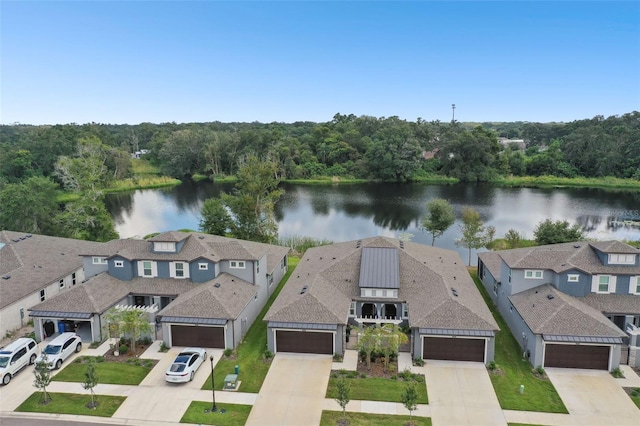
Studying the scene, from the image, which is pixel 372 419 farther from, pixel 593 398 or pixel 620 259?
pixel 620 259

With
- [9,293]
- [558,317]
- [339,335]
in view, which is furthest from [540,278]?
[9,293]

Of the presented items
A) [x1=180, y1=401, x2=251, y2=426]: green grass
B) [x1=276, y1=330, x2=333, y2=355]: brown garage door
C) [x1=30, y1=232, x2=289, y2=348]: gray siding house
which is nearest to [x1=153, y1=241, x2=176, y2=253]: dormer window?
[x1=30, y1=232, x2=289, y2=348]: gray siding house

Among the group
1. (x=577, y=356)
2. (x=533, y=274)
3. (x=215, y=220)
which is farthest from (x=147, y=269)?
(x=577, y=356)

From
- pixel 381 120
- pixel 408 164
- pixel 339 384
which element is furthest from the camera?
pixel 381 120

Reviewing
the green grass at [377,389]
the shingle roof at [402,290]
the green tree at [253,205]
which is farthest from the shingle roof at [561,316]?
the green tree at [253,205]

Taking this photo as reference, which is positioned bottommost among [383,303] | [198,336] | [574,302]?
[198,336]

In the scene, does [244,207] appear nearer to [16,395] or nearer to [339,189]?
[16,395]

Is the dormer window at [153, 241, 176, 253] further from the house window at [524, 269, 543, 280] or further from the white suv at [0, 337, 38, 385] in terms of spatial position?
the house window at [524, 269, 543, 280]
